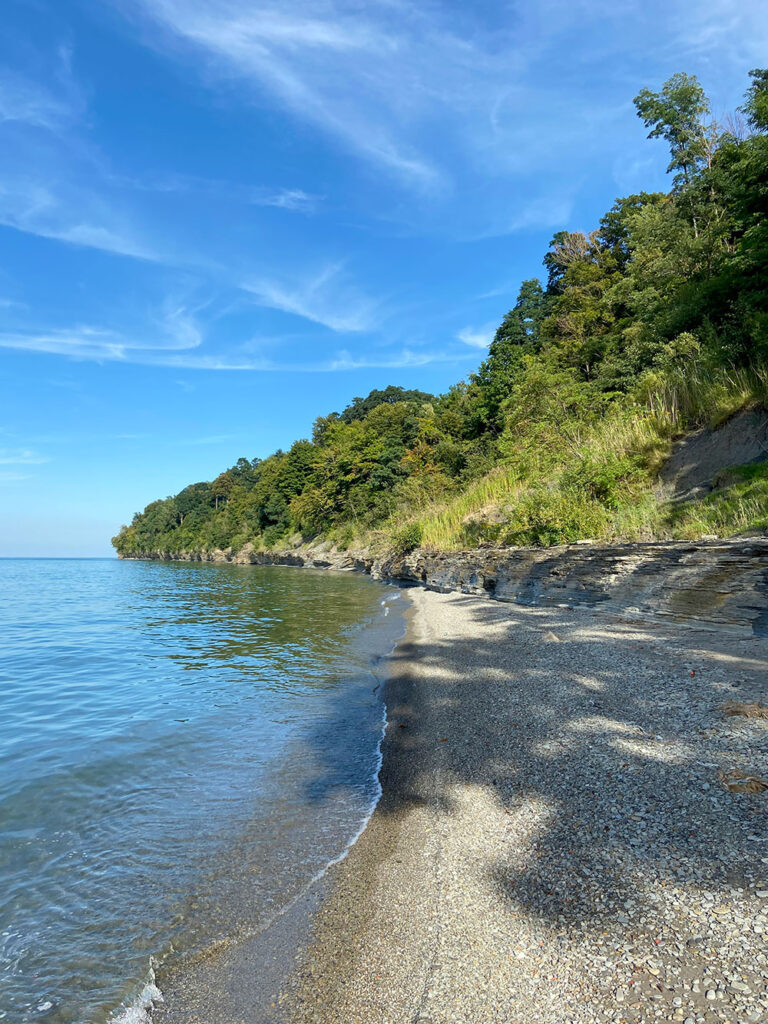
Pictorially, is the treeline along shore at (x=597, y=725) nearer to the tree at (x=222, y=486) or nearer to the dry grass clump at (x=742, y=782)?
the dry grass clump at (x=742, y=782)

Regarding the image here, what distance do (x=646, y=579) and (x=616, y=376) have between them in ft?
54.4

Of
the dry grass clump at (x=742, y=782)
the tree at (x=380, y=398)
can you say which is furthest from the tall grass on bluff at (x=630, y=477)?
the tree at (x=380, y=398)

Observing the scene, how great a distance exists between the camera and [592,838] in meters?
3.29

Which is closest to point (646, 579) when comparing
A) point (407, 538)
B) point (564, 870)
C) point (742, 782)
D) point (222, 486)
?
point (742, 782)

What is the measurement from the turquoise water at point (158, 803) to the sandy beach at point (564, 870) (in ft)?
2.09

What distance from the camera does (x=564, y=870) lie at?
305 cm

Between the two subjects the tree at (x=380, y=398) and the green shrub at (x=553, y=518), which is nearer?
A: the green shrub at (x=553, y=518)

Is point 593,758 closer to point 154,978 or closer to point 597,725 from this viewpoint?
point 597,725

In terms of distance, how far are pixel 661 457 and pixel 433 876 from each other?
1210 cm

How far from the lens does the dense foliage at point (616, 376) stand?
39.3 feet

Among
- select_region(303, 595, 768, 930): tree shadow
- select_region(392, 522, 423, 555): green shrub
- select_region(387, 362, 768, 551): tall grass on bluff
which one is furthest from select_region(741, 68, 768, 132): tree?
select_region(392, 522, 423, 555): green shrub

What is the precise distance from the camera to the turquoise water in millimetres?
3236

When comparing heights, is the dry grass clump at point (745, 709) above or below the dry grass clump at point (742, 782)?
above

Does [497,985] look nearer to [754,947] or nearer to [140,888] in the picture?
[754,947]
